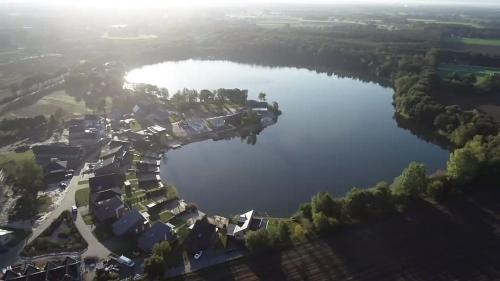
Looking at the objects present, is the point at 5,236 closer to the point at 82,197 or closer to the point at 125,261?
the point at 82,197

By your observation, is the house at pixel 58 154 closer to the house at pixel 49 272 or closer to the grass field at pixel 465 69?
the house at pixel 49 272

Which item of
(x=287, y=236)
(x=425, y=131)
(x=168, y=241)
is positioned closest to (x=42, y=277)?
(x=168, y=241)

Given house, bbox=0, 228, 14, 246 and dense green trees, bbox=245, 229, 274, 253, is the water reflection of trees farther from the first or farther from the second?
house, bbox=0, 228, 14, 246

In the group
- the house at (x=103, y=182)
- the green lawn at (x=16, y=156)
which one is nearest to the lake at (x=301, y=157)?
the house at (x=103, y=182)

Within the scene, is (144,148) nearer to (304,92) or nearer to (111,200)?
(111,200)

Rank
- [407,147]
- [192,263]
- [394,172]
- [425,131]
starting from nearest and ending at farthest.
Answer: [192,263] < [394,172] < [407,147] < [425,131]

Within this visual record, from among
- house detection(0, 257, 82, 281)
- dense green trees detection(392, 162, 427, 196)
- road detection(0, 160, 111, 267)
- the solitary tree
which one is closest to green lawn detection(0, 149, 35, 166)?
road detection(0, 160, 111, 267)
